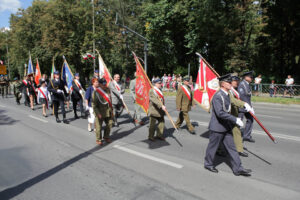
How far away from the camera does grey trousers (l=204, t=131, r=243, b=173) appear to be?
4207 mm

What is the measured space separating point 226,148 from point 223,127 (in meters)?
0.39

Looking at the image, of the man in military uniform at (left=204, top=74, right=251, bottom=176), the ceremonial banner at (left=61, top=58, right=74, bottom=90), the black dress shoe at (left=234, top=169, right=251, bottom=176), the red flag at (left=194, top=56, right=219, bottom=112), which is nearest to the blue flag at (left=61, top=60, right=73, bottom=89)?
the ceremonial banner at (left=61, top=58, right=74, bottom=90)

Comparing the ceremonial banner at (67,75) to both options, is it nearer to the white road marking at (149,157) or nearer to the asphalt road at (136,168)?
the asphalt road at (136,168)

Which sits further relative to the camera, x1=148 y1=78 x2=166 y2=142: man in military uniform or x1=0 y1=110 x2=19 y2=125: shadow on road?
x1=0 y1=110 x2=19 y2=125: shadow on road

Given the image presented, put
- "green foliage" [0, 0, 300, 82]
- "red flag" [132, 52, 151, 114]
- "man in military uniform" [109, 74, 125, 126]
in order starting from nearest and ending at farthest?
"red flag" [132, 52, 151, 114], "man in military uniform" [109, 74, 125, 126], "green foliage" [0, 0, 300, 82]

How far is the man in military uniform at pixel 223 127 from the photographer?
4180 millimetres

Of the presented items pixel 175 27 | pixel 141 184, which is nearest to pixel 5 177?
pixel 141 184

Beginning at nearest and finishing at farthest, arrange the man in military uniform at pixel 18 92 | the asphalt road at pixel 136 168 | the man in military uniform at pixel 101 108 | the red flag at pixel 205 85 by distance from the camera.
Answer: the asphalt road at pixel 136 168 < the man in military uniform at pixel 101 108 < the red flag at pixel 205 85 < the man in military uniform at pixel 18 92

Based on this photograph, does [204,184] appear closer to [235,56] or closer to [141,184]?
[141,184]

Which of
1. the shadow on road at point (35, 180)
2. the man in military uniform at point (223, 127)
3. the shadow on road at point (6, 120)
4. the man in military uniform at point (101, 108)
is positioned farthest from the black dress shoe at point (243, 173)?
the shadow on road at point (6, 120)

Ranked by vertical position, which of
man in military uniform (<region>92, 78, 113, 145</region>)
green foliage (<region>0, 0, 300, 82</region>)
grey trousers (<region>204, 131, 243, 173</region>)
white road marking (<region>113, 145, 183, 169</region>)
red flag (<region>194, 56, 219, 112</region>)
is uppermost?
green foliage (<region>0, 0, 300, 82</region>)

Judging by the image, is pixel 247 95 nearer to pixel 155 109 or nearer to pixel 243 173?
pixel 155 109

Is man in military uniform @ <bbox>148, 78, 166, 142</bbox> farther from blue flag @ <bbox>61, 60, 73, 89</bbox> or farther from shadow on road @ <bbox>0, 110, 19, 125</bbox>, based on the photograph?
shadow on road @ <bbox>0, 110, 19, 125</bbox>

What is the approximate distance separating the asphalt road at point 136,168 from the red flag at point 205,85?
108 centimetres
